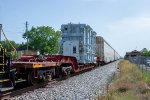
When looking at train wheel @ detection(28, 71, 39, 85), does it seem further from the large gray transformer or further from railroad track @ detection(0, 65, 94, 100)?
the large gray transformer

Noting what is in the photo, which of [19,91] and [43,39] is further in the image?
[43,39]

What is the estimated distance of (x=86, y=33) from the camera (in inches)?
1246

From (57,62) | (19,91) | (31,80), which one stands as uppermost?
(57,62)

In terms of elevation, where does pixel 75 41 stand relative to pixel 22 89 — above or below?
above

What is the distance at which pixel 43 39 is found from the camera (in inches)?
3861

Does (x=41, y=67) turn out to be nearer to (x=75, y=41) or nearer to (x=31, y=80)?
(x=31, y=80)

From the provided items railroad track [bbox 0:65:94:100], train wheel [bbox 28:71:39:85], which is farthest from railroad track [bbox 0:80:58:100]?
train wheel [bbox 28:71:39:85]

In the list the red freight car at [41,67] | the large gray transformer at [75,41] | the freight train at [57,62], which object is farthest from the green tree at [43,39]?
the red freight car at [41,67]

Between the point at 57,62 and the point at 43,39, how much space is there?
255ft

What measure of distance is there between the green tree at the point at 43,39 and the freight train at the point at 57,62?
174 ft

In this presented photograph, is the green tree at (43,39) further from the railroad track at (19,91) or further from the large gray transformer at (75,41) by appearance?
the railroad track at (19,91)

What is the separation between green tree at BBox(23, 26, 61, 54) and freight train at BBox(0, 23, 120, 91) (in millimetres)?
53139

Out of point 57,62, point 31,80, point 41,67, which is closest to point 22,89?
point 31,80

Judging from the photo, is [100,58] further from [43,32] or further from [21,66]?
[43,32]
